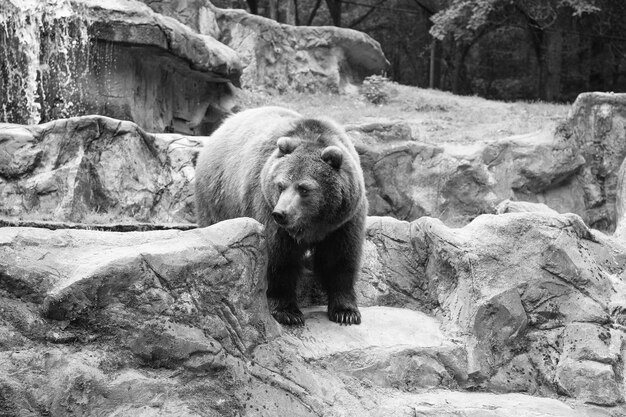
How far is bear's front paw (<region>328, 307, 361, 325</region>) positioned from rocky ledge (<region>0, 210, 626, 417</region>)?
3.4 inches

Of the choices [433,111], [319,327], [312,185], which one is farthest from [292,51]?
[319,327]

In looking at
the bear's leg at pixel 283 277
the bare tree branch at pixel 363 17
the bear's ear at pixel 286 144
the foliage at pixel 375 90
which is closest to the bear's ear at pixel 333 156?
the bear's ear at pixel 286 144

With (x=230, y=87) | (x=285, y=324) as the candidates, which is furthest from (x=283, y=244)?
(x=230, y=87)

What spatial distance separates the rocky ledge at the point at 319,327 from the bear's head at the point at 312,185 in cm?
45

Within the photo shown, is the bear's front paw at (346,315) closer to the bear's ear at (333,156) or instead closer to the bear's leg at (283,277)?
the bear's leg at (283,277)

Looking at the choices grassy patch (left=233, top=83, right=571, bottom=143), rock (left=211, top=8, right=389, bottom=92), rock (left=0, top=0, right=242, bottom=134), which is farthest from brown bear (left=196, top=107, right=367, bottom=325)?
rock (left=211, top=8, right=389, bottom=92)

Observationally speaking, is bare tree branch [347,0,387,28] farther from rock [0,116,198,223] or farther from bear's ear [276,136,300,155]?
bear's ear [276,136,300,155]

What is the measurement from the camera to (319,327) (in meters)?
5.32

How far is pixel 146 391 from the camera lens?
4.09 meters

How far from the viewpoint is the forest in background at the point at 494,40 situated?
2038cm

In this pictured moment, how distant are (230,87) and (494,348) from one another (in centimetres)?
1062

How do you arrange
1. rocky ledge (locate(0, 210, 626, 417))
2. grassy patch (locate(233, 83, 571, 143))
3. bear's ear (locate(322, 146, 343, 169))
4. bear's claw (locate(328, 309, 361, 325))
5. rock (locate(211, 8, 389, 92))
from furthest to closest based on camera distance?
rock (locate(211, 8, 389, 92)) → grassy patch (locate(233, 83, 571, 143)) → bear's claw (locate(328, 309, 361, 325)) → bear's ear (locate(322, 146, 343, 169)) → rocky ledge (locate(0, 210, 626, 417))

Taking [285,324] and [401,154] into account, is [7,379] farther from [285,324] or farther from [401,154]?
[401,154]

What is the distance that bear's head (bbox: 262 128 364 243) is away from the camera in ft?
17.0
